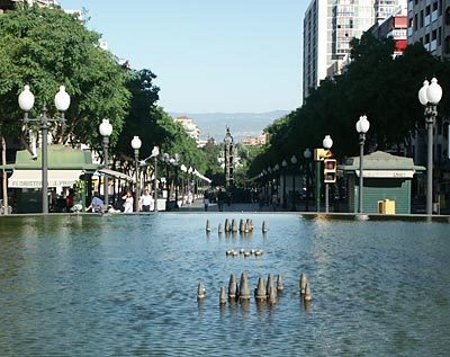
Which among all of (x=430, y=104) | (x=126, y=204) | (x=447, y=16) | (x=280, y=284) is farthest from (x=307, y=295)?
(x=447, y=16)

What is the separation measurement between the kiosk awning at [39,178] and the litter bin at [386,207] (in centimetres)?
1299

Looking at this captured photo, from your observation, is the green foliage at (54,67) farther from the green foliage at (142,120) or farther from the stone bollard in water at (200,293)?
the stone bollard in water at (200,293)

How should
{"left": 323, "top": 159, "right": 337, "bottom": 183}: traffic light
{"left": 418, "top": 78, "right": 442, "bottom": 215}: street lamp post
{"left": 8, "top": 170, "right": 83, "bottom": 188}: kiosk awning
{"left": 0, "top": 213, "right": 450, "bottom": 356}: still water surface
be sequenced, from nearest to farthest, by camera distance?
1. {"left": 0, "top": 213, "right": 450, "bottom": 356}: still water surface
2. {"left": 418, "top": 78, "right": 442, "bottom": 215}: street lamp post
3. {"left": 323, "top": 159, "right": 337, "bottom": 183}: traffic light
4. {"left": 8, "top": 170, "right": 83, "bottom": 188}: kiosk awning

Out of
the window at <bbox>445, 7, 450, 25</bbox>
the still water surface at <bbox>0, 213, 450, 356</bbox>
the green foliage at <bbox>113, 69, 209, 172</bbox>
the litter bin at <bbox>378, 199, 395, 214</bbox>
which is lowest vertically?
the still water surface at <bbox>0, 213, 450, 356</bbox>

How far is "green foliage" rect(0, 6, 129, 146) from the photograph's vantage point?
50.3 meters

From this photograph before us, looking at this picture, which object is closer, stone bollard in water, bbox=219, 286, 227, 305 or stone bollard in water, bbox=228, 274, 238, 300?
stone bollard in water, bbox=219, 286, 227, 305

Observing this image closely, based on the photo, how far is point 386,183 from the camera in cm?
4322

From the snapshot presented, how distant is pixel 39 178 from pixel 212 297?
27.7m

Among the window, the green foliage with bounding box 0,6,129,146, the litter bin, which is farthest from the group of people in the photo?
the window

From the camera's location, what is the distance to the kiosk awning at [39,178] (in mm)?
41175

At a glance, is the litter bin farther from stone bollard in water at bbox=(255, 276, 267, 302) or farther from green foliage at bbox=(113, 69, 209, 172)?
green foliage at bbox=(113, 69, 209, 172)

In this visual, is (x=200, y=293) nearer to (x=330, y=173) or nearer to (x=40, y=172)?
(x=330, y=173)

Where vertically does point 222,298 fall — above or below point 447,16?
below

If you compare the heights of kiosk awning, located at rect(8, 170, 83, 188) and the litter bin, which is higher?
kiosk awning, located at rect(8, 170, 83, 188)
